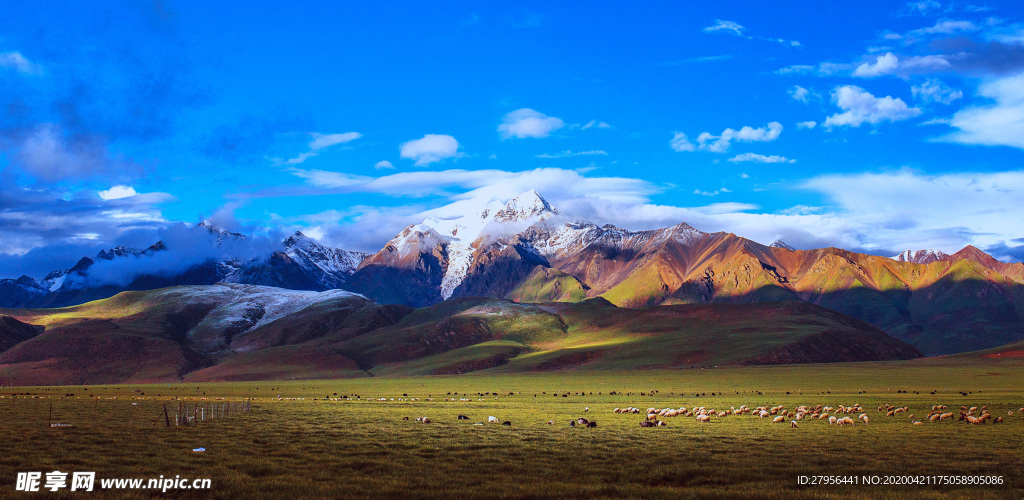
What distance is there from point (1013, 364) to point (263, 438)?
173 meters

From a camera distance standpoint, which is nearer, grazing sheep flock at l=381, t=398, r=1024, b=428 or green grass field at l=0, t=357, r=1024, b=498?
green grass field at l=0, t=357, r=1024, b=498

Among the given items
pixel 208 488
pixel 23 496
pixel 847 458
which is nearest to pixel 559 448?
pixel 847 458

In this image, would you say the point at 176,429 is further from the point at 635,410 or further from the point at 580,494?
the point at 635,410

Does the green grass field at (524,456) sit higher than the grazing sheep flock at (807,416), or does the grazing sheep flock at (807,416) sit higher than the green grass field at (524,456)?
the green grass field at (524,456)

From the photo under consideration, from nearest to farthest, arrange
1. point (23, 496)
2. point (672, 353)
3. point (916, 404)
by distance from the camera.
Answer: point (23, 496) < point (916, 404) < point (672, 353)

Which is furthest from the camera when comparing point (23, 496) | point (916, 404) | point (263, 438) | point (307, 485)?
point (916, 404)

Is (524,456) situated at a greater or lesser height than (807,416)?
greater

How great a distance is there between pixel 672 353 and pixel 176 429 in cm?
16901

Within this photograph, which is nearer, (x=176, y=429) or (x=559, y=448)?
(x=559, y=448)

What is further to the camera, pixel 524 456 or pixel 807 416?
pixel 807 416

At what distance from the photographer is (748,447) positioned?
31422 mm

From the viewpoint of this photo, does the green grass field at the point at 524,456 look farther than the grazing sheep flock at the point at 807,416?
No

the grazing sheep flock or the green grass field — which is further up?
the green grass field

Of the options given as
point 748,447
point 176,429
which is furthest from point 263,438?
point 748,447
